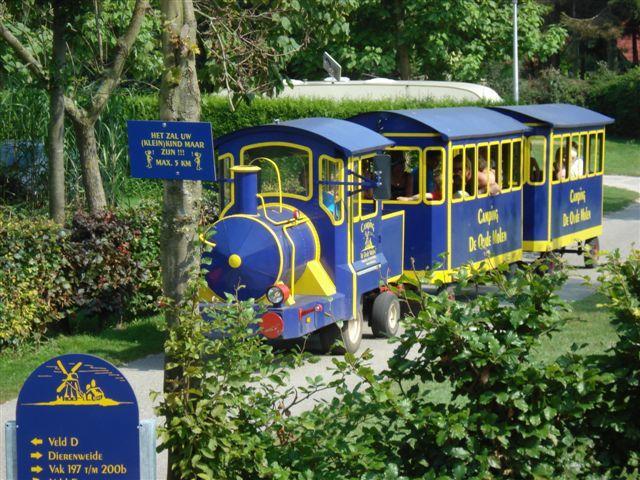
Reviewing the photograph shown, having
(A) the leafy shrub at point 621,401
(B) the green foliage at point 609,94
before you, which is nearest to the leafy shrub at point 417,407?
(A) the leafy shrub at point 621,401

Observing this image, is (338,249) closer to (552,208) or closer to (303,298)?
(303,298)

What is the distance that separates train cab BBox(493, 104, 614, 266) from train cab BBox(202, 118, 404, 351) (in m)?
4.54

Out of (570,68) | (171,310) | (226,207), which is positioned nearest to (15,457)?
(171,310)

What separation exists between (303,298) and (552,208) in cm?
655

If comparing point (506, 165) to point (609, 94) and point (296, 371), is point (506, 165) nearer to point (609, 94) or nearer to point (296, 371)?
point (296, 371)

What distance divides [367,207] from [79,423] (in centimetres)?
798

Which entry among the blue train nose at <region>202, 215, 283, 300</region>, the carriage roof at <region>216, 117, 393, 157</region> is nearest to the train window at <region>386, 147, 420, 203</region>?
the carriage roof at <region>216, 117, 393, 157</region>

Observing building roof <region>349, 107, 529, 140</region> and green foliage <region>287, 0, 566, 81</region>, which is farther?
green foliage <region>287, 0, 566, 81</region>

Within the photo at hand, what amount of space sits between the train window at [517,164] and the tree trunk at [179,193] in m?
10.7

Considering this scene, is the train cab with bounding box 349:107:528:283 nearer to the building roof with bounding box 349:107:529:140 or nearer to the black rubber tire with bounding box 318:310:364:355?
the building roof with bounding box 349:107:529:140

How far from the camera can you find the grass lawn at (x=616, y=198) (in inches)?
1047

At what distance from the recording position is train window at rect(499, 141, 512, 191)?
15812 mm

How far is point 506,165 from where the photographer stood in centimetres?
1590

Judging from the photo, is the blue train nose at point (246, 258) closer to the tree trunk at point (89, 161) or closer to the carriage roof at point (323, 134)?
the carriage roof at point (323, 134)
